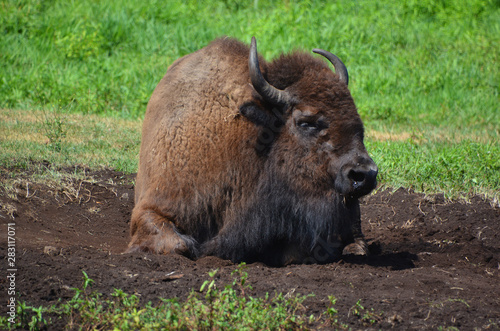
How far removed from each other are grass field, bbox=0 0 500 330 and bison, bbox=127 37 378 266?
223 centimetres

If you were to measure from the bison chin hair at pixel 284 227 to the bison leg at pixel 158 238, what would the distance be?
0.20 m

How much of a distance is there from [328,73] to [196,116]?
3.63 ft

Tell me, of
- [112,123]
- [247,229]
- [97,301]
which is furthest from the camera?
[112,123]

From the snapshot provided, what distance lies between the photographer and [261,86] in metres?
4.64

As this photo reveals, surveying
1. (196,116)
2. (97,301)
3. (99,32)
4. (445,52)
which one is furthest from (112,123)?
(445,52)

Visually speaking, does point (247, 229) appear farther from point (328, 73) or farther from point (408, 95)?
point (408, 95)

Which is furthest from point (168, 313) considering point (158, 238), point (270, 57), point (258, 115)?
point (270, 57)

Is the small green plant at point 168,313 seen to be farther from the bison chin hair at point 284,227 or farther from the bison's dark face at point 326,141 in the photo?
the bison's dark face at point 326,141

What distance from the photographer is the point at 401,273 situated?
4289 millimetres

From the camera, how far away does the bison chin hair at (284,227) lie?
15.3ft

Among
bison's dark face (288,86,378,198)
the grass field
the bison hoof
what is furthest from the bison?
the grass field

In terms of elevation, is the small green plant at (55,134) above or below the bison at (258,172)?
below

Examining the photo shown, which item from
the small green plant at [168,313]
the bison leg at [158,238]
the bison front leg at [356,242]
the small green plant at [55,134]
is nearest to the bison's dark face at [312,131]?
the bison front leg at [356,242]

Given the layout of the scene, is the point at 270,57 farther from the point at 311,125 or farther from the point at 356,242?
the point at 311,125
